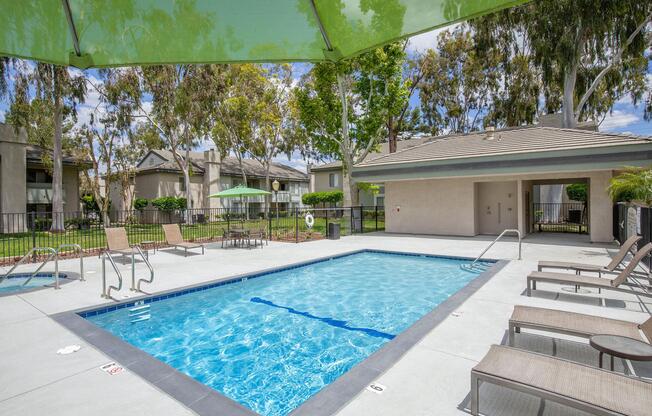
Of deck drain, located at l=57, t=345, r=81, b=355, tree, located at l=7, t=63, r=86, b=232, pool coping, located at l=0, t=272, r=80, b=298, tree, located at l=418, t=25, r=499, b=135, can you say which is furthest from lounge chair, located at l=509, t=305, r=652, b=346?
tree, located at l=418, t=25, r=499, b=135

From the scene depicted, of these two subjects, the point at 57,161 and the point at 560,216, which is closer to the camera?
the point at 57,161

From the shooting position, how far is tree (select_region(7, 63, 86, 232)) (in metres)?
20.3

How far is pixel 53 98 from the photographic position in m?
21.0

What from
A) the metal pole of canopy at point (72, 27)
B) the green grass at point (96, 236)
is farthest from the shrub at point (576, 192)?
the metal pole of canopy at point (72, 27)

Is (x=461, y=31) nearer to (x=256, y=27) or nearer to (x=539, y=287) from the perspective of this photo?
(x=539, y=287)

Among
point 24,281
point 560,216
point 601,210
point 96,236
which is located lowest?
point 24,281

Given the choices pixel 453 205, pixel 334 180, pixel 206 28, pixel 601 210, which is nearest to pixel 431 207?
pixel 453 205

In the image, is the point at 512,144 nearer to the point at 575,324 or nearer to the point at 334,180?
the point at 575,324

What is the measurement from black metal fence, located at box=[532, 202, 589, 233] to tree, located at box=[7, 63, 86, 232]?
2841 cm

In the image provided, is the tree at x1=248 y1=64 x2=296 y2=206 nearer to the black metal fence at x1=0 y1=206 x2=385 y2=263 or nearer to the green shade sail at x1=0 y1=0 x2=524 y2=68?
the black metal fence at x1=0 y1=206 x2=385 y2=263

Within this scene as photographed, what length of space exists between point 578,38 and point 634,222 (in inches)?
632

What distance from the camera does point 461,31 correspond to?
3141 centimetres

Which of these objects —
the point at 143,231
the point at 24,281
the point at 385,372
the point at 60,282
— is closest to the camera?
the point at 385,372

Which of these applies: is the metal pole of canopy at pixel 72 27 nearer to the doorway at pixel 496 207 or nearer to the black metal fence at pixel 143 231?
the black metal fence at pixel 143 231
